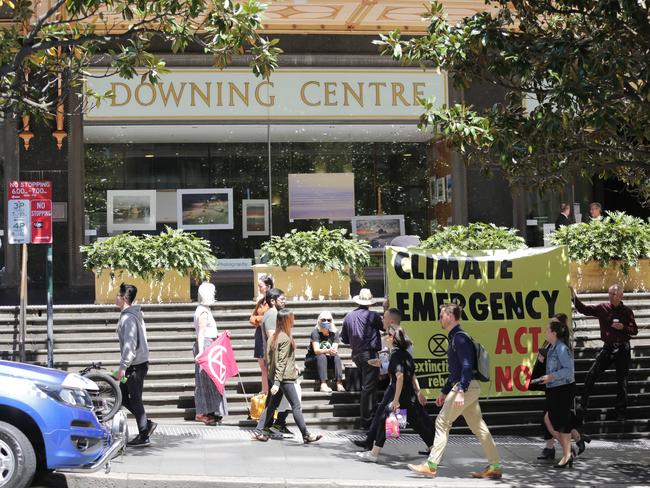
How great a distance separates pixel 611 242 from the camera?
1644 cm

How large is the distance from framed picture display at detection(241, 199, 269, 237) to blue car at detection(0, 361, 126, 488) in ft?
40.3

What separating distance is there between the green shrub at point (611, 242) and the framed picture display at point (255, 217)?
7.10 metres

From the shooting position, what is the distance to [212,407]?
39.8 ft

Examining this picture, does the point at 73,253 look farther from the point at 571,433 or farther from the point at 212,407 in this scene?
the point at 571,433

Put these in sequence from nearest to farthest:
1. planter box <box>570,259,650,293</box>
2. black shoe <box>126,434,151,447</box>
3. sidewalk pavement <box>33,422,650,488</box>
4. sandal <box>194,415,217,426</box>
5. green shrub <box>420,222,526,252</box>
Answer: sidewalk pavement <box>33,422,650,488</box>, black shoe <box>126,434,151,447</box>, sandal <box>194,415,217,426</box>, green shrub <box>420,222,526,252</box>, planter box <box>570,259,650,293</box>

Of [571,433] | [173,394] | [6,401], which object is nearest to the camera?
[6,401]

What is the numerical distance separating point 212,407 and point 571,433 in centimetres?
446

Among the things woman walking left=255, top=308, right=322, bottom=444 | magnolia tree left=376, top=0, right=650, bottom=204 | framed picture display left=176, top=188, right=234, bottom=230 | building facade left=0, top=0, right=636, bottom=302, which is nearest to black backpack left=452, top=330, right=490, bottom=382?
woman walking left=255, top=308, right=322, bottom=444

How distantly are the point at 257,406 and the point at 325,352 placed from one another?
1.31 metres

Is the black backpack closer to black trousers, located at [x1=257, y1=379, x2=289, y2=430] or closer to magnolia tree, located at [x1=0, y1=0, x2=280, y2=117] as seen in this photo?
black trousers, located at [x1=257, y1=379, x2=289, y2=430]

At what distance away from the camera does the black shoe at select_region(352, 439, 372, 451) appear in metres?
10.7

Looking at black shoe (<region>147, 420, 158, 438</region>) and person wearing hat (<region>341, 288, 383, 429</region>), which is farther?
person wearing hat (<region>341, 288, 383, 429</region>)

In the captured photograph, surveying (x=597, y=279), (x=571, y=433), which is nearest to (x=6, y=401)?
(x=571, y=433)

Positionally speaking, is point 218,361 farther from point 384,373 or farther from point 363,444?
point 363,444
